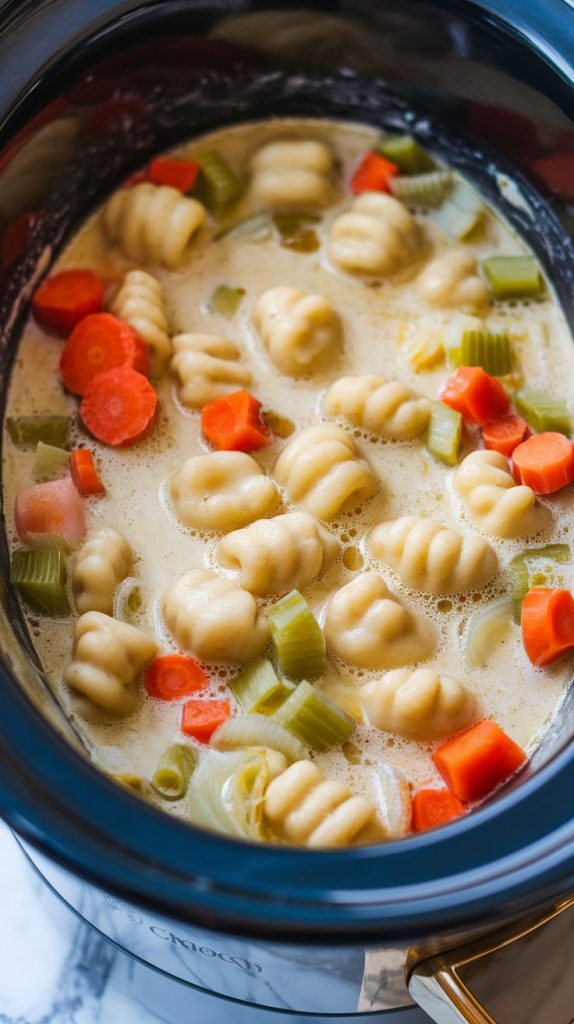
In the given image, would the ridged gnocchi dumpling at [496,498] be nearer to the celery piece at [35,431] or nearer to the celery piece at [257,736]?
the celery piece at [257,736]

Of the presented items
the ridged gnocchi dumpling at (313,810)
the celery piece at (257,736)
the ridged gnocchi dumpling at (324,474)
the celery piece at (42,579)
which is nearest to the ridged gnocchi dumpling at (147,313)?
the ridged gnocchi dumpling at (324,474)

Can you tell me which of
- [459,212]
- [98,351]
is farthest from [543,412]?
[98,351]

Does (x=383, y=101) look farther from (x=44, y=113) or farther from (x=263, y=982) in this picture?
(x=263, y=982)

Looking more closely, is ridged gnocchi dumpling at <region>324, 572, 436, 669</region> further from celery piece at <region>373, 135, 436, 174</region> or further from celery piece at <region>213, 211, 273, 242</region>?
celery piece at <region>373, 135, 436, 174</region>

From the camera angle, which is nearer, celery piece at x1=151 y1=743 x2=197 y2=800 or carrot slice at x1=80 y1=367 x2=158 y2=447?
celery piece at x1=151 y1=743 x2=197 y2=800

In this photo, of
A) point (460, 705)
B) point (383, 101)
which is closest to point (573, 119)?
point (383, 101)

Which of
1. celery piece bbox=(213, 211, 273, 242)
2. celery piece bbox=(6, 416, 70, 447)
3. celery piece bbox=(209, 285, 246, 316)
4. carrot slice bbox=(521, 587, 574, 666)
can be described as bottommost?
carrot slice bbox=(521, 587, 574, 666)

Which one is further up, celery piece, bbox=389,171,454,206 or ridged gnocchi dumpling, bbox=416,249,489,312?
celery piece, bbox=389,171,454,206

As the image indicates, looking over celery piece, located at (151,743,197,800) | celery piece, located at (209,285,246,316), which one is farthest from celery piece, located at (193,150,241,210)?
celery piece, located at (151,743,197,800)
